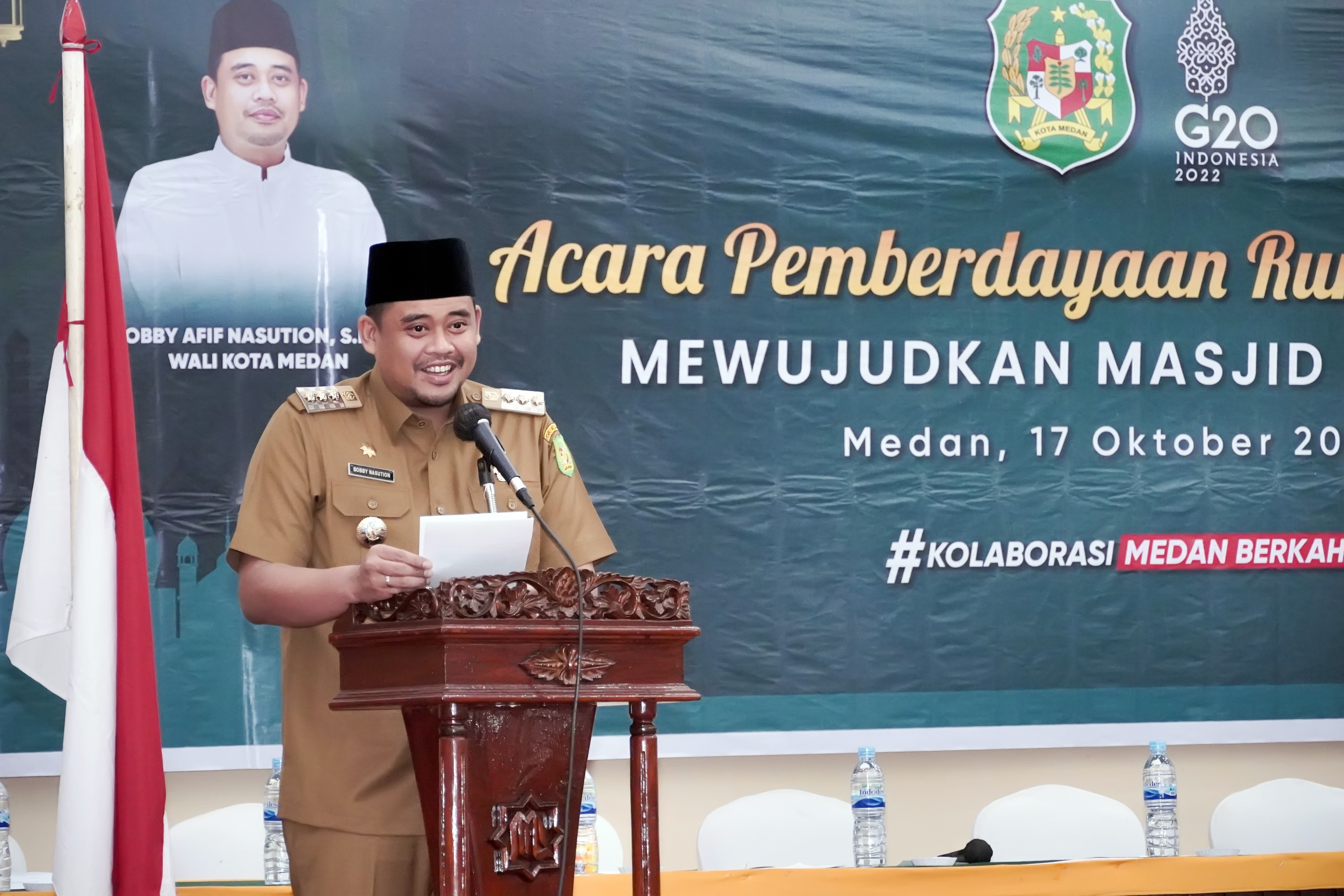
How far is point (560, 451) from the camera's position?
8.62ft

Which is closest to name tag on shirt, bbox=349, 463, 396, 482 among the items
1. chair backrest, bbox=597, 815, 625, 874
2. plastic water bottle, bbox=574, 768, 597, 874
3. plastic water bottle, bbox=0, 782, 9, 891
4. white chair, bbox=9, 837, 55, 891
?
plastic water bottle, bbox=574, 768, 597, 874

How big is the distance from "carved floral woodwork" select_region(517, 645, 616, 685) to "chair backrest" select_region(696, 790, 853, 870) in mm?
1993

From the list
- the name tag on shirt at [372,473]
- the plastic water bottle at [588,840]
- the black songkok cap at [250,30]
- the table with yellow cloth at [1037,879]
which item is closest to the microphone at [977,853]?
the table with yellow cloth at [1037,879]

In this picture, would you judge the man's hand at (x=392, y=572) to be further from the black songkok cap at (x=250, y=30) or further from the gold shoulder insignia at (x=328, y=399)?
the black songkok cap at (x=250, y=30)

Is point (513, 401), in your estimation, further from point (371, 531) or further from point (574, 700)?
point (574, 700)

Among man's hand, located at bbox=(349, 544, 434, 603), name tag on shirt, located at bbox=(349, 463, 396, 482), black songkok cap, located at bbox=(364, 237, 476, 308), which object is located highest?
black songkok cap, located at bbox=(364, 237, 476, 308)

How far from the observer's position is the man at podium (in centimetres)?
231

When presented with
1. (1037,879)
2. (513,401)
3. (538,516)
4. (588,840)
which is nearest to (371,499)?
(513,401)

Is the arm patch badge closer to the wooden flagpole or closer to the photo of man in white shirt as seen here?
the wooden flagpole

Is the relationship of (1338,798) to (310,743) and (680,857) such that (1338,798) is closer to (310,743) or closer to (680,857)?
(680,857)

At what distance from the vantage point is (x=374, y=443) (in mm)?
2551

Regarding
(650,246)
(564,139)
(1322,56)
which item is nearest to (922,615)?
(650,246)

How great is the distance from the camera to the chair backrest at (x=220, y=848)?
367 cm

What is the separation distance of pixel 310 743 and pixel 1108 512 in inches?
110
